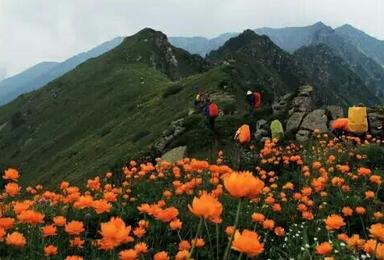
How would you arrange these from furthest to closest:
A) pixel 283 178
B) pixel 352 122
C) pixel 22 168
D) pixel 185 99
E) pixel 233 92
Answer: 1. pixel 22 168
2. pixel 185 99
3. pixel 233 92
4. pixel 352 122
5. pixel 283 178

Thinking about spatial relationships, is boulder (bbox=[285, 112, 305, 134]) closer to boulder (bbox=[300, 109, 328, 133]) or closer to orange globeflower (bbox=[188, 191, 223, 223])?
boulder (bbox=[300, 109, 328, 133])

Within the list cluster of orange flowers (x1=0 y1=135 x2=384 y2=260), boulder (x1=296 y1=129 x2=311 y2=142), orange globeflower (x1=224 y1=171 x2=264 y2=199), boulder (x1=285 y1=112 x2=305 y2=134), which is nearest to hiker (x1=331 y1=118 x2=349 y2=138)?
boulder (x1=296 y1=129 x2=311 y2=142)

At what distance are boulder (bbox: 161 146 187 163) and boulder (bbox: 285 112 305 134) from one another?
442 cm

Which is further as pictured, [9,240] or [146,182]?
[146,182]

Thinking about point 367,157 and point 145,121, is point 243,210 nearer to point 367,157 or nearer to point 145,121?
point 367,157

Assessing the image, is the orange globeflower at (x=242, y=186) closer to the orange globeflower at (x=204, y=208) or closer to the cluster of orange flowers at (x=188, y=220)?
the cluster of orange flowers at (x=188, y=220)


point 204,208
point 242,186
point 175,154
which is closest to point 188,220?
point 204,208

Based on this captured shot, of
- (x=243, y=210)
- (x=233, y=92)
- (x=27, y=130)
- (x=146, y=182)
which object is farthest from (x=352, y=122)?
(x=27, y=130)

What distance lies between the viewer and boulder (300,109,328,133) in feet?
75.8

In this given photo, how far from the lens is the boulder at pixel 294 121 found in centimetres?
2364

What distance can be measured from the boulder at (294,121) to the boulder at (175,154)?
14.5ft

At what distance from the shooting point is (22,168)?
84438mm

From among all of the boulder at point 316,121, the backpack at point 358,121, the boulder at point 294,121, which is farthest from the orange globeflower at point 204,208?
the boulder at point 294,121

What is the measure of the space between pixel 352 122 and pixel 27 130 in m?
101
